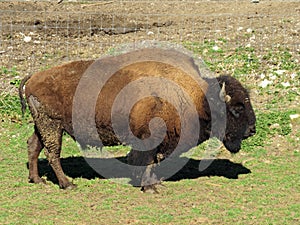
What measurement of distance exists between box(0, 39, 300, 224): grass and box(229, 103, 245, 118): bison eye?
1024 millimetres

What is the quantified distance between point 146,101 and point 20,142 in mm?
3722

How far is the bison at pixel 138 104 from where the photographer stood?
27.6ft

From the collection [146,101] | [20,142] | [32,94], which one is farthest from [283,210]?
[20,142]

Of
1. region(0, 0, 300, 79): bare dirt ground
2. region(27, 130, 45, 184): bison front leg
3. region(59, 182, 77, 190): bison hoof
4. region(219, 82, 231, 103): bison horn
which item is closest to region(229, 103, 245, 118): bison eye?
region(219, 82, 231, 103): bison horn

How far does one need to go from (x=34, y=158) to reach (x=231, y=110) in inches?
122

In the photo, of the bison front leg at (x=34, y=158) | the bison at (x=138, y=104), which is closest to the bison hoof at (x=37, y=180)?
the bison front leg at (x=34, y=158)

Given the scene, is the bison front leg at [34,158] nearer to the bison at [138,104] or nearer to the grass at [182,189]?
the grass at [182,189]

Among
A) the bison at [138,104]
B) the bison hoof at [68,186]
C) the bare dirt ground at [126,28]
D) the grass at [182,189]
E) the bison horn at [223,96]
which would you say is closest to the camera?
the grass at [182,189]

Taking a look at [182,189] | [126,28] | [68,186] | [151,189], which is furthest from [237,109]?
[126,28]

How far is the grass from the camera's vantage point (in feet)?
24.4

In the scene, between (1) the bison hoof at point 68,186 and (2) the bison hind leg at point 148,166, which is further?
(1) the bison hoof at point 68,186

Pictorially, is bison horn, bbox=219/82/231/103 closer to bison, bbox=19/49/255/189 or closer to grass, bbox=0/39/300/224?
bison, bbox=19/49/255/189

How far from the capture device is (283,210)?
762 centimetres

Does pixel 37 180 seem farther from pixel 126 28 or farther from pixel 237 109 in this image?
pixel 126 28
